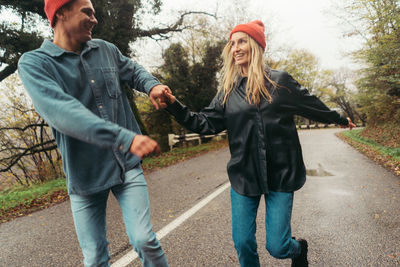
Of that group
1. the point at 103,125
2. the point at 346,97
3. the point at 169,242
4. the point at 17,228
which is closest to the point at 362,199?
the point at 169,242

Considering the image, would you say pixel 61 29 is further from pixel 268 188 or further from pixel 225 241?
pixel 225 241

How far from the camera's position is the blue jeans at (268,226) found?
2.25 meters

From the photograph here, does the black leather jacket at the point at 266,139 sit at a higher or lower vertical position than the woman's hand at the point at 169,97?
lower

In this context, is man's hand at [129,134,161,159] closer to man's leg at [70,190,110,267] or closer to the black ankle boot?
man's leg at [70,190,110,267]

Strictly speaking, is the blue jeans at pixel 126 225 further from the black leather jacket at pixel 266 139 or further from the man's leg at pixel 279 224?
the man's leg at pixel 279 224

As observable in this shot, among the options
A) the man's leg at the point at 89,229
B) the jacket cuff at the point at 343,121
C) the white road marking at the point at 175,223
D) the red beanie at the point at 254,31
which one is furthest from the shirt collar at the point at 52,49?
the jacket cuff at the point at 343,121

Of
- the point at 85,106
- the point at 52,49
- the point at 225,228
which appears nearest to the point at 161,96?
the point at 85,106

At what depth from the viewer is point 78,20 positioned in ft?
5.98

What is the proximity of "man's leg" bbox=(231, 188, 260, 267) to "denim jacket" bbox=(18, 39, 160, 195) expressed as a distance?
95 cm

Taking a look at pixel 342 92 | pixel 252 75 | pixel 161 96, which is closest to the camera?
pixel 161 96

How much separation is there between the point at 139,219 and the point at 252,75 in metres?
1.48

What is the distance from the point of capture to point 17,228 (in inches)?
185

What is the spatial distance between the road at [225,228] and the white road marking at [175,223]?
82 mm

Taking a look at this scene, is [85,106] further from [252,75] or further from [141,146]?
[252,75]
